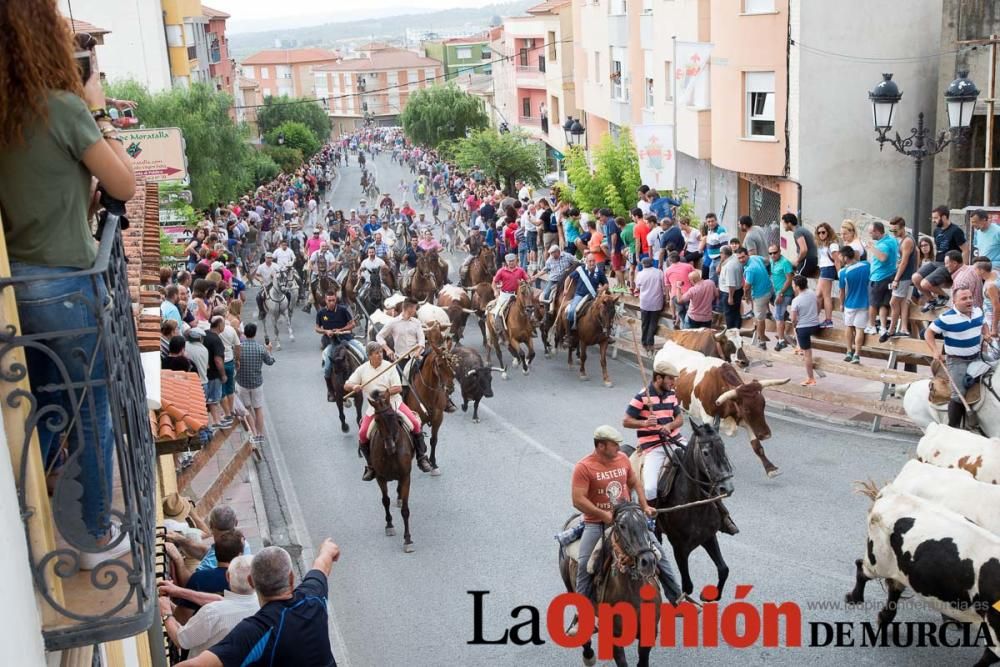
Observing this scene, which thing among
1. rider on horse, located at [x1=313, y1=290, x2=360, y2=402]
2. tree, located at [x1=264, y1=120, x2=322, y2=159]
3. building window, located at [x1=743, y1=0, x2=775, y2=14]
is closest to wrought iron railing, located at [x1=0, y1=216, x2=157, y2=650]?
rider on horse, located at [x1=313, y1=290, x2=360, y2=402]

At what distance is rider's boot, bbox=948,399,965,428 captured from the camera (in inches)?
529

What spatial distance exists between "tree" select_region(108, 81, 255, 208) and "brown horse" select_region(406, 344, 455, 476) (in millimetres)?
23039

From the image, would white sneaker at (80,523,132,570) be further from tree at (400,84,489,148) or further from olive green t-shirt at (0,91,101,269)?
tree at (400,84,489,148)

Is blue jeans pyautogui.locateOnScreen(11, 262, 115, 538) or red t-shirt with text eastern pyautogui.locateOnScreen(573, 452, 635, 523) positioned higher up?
blue jeans pyautogui.locateOnScreen(11, 262, 115, 538)

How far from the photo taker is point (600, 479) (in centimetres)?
969

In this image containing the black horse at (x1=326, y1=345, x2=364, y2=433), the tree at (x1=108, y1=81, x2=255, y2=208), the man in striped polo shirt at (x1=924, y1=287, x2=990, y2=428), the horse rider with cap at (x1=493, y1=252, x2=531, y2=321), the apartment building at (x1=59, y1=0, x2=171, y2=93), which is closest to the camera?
the man in striped polo shirt at (x1=924, y1=287, x2=990, y2=428)

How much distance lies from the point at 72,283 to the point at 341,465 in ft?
41.7

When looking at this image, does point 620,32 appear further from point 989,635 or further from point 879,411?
point 989,635

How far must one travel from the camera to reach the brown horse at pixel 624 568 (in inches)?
353

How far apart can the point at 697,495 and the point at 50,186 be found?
25.8 feet

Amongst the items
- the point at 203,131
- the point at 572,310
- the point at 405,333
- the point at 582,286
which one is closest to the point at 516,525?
the point at 405,333

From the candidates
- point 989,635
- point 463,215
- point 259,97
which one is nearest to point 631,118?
point 463,215

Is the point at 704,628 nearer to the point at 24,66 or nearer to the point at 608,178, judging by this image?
the point at 24,66

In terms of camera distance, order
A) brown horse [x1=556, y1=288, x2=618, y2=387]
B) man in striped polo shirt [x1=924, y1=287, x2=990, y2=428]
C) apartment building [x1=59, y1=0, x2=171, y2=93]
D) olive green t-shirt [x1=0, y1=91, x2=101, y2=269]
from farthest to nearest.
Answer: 1. apartment building [x1=59, y1=0, x2=171, y2=93]
2. brown horse [x1=556, y1=288, x2=618, y2=387]
3. man in striped polo shirt [x1=924, y1=287, x2=990, y2=428]
4. olive green t-shirt [x1=0, y1=91, x2=101, y2=269]
